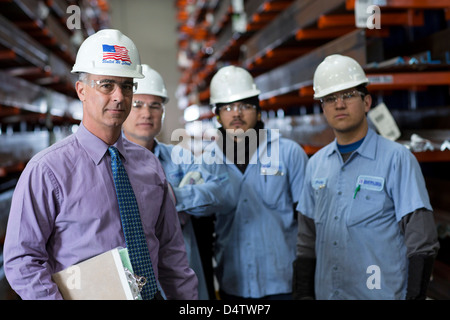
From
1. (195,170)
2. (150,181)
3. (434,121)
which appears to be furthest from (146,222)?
(434,121)

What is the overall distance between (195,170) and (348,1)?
1.88 meters

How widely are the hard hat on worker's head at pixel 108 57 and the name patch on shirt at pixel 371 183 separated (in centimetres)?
123

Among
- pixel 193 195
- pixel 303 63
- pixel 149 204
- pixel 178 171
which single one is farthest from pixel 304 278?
pixel 303 63

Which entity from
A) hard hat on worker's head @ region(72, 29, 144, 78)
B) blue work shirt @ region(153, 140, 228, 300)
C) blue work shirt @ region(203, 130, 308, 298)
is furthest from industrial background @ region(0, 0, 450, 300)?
hard hat on worker's head @ region(72, 29, 144, 78)

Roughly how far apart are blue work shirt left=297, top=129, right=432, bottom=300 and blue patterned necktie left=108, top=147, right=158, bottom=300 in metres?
1.06

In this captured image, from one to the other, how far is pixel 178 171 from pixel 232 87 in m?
0.72

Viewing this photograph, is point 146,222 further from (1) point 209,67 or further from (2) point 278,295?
(1) point 209,67

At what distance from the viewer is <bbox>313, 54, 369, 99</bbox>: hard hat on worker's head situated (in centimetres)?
250

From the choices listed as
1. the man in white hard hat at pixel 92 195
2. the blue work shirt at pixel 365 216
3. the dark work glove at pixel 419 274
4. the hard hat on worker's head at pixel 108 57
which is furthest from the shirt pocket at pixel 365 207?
the hard hat on worker's head at pixel 108 57

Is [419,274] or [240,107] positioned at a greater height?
[240,107]

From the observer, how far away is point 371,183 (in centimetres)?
229

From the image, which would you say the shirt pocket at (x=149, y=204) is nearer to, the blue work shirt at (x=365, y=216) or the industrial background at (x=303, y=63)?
the blue work shirt at (x=365, y=216)

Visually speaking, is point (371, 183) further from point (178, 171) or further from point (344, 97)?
point (178, 171)

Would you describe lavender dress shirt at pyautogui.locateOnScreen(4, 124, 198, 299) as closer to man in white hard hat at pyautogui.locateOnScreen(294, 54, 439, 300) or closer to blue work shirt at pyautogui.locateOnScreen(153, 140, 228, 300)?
blue work shirt at pyautogui.locateOnScreen(153, 140, 228, 300)
